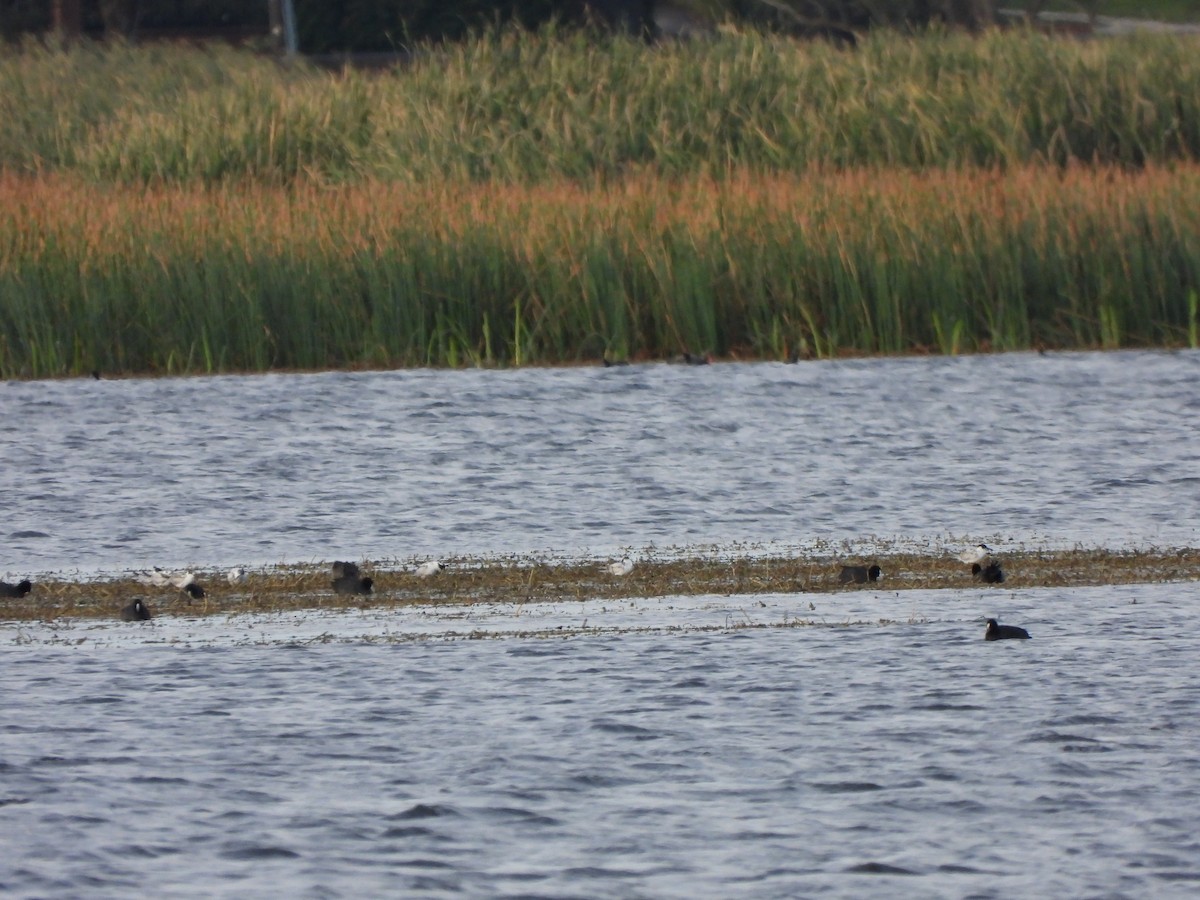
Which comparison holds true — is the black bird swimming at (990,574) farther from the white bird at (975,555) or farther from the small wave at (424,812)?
the small wave at (424,812)

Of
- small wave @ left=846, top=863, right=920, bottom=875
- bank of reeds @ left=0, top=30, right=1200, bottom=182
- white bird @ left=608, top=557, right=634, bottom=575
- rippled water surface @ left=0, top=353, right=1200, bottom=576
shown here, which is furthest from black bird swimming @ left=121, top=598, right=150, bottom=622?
bank of reeds @ left=0, top=30, right=1200, bottom=182

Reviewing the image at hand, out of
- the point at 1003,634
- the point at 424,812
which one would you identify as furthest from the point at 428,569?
the point at 424,812

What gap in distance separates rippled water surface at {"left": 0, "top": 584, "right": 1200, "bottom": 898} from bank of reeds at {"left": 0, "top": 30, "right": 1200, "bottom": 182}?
9023 millimetres

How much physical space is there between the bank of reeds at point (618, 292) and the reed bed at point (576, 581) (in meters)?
5.04

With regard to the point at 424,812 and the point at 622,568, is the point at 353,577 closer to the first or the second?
the point at 622,568

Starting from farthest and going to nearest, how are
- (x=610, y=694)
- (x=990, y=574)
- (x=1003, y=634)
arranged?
(x=990, y=574)
(x=1003, y=634)
(x=610, y=694)

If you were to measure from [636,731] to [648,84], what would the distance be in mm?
13185

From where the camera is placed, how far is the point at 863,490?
777 cm

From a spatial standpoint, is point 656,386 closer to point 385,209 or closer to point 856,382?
point 856,382

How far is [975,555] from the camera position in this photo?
20.6ft

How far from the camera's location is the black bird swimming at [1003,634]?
5.24 m

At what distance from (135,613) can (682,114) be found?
11.6 metres

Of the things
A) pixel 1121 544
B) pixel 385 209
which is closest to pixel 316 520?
pixel 1121 544

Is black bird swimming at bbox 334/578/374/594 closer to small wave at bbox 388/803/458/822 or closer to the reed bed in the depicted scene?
the reed bed
